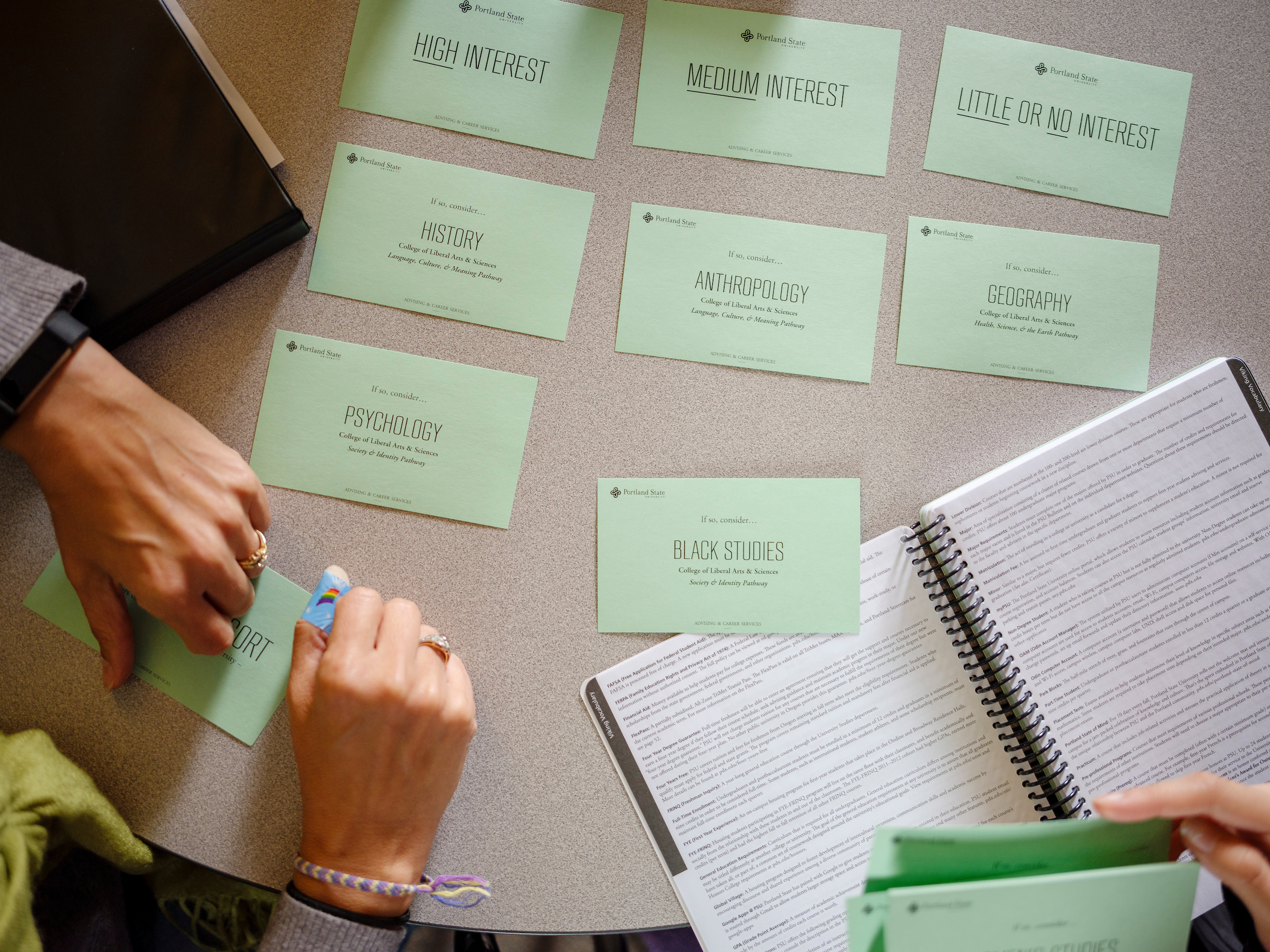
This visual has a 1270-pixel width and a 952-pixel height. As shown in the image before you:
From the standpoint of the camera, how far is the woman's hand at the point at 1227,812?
0.61m

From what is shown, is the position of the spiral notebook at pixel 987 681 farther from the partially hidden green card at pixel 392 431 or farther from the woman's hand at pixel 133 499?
the woman's hand at pixel 133 499

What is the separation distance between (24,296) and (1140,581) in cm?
107

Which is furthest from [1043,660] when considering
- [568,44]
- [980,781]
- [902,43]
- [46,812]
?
[46,812]

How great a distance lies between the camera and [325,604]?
0.72 m

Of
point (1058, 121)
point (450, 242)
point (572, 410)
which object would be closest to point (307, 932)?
point (572, 410)

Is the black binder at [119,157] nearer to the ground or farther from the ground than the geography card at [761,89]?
nearer to the ground

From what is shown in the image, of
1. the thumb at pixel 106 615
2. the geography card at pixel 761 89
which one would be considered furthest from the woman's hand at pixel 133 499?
the geography card at pixel 761 89

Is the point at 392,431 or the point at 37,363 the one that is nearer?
the point at 37,363

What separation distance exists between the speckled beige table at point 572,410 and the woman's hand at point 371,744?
4 centimetres

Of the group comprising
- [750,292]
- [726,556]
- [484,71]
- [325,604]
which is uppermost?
[484,71]

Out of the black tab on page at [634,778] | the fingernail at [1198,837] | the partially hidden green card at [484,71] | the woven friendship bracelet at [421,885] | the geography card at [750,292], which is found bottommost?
the woven friendship bracelet at [421,885]

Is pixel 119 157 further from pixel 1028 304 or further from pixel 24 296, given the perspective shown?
pixel 1028 304

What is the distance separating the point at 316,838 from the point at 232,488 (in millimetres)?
334

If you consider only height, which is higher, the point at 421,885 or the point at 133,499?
the point at 133,499
